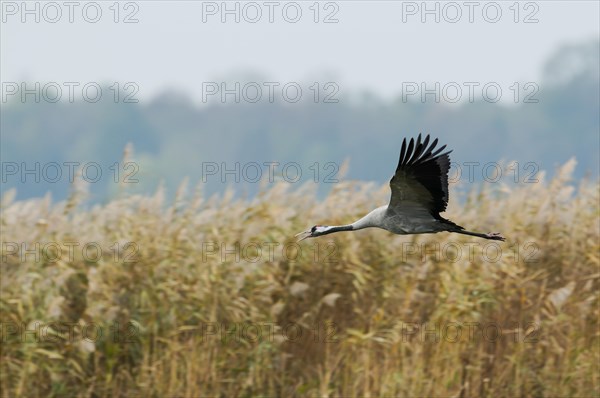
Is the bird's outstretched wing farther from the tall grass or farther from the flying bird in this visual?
the tall grass

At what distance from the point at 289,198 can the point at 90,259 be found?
135cm

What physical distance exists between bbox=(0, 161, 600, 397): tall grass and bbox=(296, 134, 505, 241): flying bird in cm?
290

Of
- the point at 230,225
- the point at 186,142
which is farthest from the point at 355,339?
the point at 186,142

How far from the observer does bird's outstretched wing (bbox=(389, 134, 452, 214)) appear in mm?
3111

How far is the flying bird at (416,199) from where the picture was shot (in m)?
3.00

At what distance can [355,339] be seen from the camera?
20.0ft

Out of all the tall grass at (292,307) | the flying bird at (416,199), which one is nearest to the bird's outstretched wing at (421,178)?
the flying bird at (416,199)

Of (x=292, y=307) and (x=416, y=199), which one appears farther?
(x=292, y=307)

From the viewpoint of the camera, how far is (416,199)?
10.3 ft

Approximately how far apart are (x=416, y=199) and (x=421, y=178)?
10cm

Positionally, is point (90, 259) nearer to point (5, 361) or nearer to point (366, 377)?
point (5, 361)

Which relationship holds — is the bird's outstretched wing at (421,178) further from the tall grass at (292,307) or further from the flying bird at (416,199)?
the tall grass at (292,307)

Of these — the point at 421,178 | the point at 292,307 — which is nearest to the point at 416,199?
the point at 421,178

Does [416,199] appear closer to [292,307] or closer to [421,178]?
[421,178]
